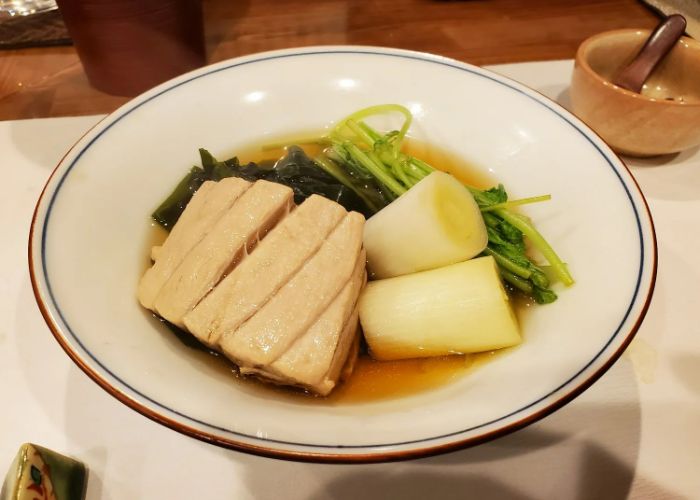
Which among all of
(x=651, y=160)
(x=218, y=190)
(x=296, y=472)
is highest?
(x=218, y=190)

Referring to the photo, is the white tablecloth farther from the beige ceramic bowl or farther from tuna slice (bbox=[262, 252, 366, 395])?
the beige ceramic bowl

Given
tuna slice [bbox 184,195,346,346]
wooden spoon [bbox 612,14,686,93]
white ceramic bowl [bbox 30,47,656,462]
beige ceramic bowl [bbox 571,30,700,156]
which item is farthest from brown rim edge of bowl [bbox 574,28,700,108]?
tuna slice [bbox 184,195,346,346]

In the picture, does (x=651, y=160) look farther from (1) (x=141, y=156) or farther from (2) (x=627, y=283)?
(1) (x=141, y=156)

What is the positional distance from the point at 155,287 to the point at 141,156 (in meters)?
0.57

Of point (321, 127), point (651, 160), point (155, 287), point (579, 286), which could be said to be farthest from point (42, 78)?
point (651, 160)

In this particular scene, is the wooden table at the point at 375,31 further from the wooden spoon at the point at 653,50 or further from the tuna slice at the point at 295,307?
the tuna slice at the point at 295,307

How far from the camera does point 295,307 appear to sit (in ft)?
4.46

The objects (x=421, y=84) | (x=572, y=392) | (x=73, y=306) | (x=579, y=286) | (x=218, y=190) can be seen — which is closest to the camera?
(x=572, y=392)

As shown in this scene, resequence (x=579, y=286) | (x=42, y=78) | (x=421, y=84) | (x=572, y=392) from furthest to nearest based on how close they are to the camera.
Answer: (x=42, y=78) < (x=421, y=84) < (x=579, y=286) < (x=572, y=392)

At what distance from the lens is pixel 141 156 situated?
1797 mm

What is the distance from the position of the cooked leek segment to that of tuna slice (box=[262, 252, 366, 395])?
15cm

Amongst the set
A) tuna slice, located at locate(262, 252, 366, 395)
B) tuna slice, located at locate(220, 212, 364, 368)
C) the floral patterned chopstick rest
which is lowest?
the floral patterned chopstick rest

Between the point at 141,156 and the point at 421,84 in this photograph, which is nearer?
the point at 141,156

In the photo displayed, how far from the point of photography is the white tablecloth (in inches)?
51.3
